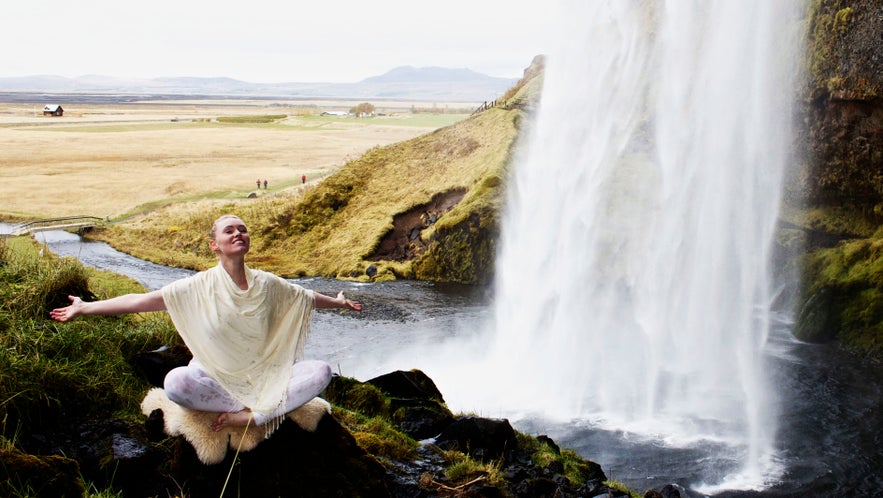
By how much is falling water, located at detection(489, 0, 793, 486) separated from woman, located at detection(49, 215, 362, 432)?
396 inches

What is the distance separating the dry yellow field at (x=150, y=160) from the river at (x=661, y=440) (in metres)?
26.9

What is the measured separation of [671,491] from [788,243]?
695 inches

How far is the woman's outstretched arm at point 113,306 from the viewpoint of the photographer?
541 centimetres

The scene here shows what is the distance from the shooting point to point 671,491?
977 centimetres

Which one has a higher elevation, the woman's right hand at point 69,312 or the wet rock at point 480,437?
the woman's right hand at point 69,312

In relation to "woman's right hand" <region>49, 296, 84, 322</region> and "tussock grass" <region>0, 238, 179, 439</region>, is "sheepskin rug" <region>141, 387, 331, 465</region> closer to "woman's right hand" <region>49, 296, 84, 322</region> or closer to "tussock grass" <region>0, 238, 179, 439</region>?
"woman's right hand" <region>49, 296, 84, 322</region>

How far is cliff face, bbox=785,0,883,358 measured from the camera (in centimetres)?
2119

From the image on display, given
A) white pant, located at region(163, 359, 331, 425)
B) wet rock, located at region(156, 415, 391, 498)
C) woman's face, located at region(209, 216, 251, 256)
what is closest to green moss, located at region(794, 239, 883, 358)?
wet rock, located at region(156, 415, 391, 498)

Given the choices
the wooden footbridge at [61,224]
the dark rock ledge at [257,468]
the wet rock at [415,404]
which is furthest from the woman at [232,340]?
the wooden footbridge at [61,224]

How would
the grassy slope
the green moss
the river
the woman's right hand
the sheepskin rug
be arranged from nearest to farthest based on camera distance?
the woman's right hand
the sheepskin rug
the river
the green moss
the grassy slope

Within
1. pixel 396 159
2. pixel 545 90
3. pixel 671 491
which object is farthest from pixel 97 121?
pixel 671 491

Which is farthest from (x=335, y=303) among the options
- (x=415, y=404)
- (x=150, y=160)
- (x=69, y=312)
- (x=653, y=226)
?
(x=150, y=160)

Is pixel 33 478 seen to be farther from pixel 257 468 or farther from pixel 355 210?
pixel 355 210

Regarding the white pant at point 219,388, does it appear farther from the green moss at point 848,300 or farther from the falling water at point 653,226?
the green moss at point 848,300
